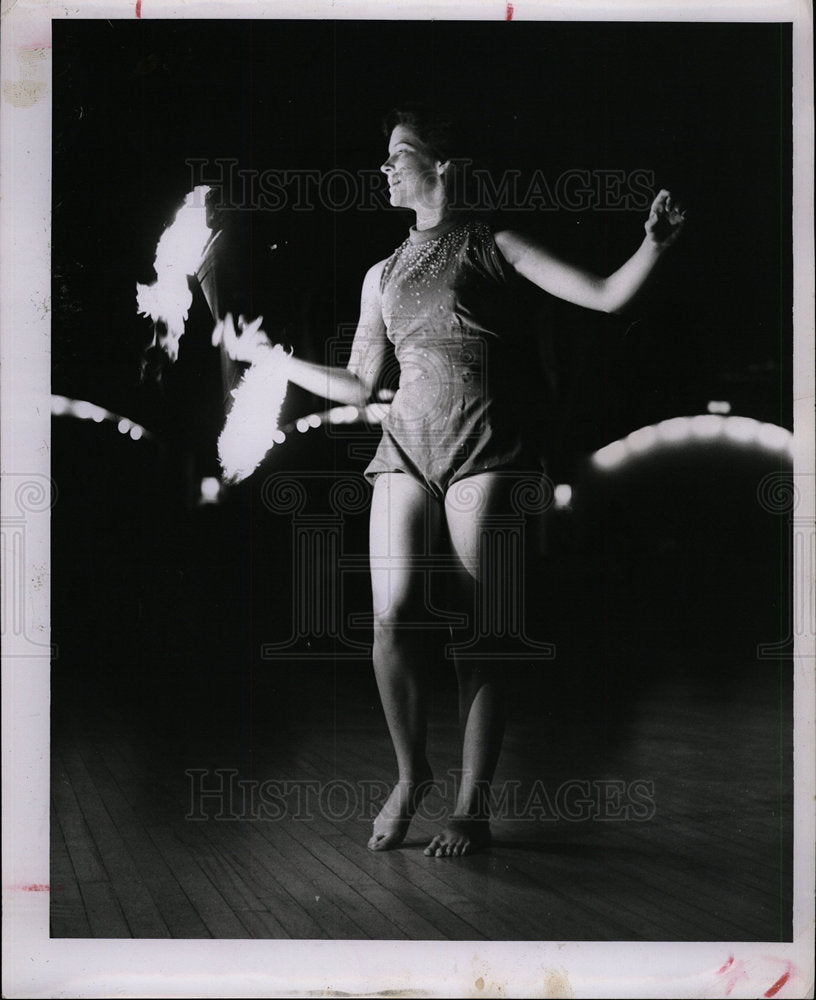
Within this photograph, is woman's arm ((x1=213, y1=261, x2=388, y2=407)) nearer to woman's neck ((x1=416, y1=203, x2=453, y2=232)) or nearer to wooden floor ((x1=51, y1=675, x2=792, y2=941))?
woman's neck ((x1=416, y1=203, x2=453, y2=232))

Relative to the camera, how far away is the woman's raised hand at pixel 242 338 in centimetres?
298

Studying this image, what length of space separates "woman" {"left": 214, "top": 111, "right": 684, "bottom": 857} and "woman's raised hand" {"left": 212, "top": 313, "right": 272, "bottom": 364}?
14mm

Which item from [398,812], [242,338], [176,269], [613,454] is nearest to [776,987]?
[398,812]

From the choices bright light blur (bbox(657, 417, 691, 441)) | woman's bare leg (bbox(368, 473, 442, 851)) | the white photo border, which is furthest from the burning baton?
bright light blur (bbox(657, 417, 691, 441))

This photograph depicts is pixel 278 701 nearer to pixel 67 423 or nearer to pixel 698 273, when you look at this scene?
pixel 67 423

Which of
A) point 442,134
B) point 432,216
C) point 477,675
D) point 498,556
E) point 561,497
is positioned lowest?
point 477,675

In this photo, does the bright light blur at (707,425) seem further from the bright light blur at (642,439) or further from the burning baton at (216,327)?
the burning baton at (216,327)

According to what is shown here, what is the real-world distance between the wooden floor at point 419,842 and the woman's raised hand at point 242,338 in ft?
3.48

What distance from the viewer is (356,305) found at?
9.77 feet

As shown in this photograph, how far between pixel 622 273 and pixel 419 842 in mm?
1663

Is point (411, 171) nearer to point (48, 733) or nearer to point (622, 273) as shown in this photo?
point (622, 273)

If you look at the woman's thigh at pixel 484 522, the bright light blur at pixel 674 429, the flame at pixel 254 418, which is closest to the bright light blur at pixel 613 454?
the bright light blur at pixel 674 429

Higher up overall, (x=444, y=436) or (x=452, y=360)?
(x=452, y=360)

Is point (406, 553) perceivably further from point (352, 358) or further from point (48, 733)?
point (48, 733)
